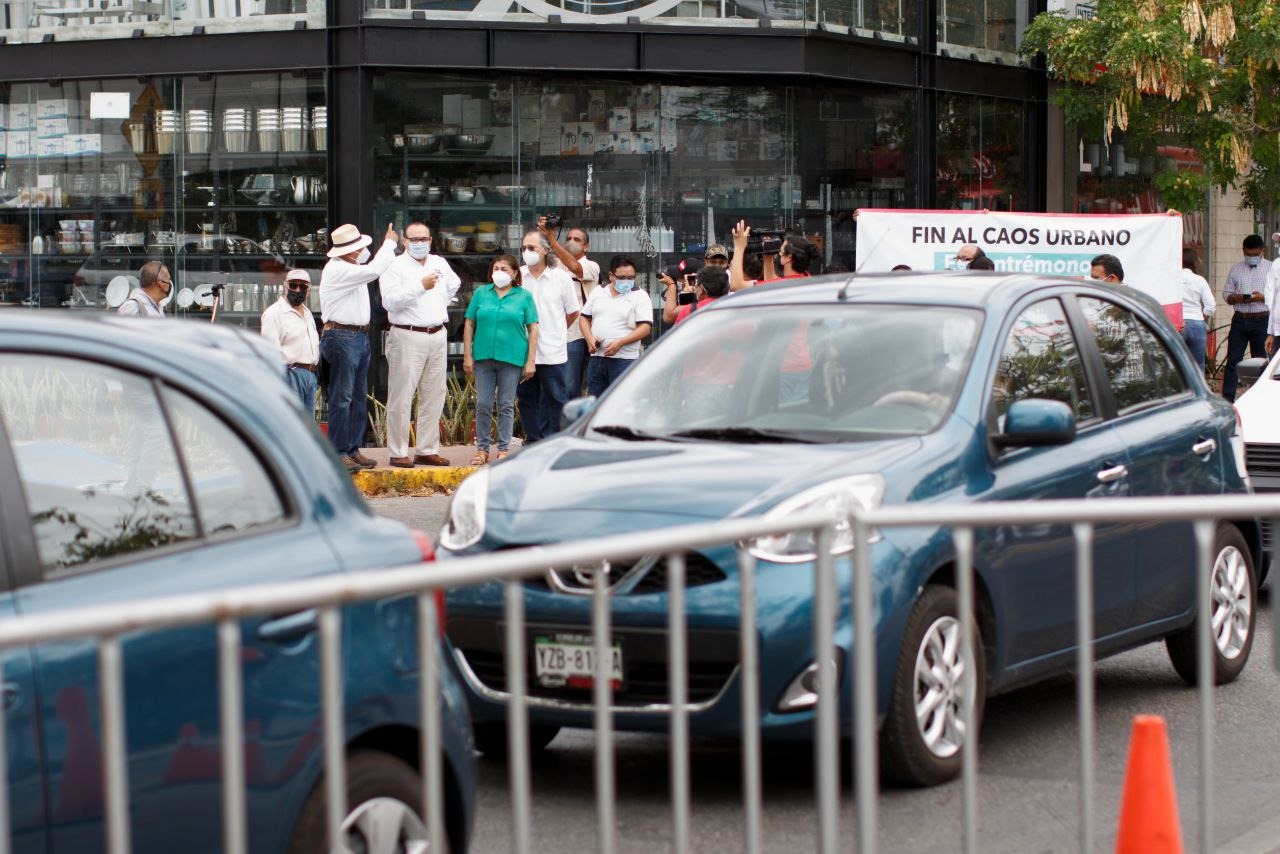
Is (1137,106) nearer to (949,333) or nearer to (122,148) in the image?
(122,148)

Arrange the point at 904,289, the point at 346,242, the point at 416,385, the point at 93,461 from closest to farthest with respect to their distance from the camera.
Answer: the point at 93,461, the point at 904,289, the point at 346,242, the point at 416,385

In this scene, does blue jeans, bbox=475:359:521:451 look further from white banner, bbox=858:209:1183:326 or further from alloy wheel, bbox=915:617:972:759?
alloy wheel, bbox=915:617:972:759

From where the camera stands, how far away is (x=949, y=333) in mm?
7031

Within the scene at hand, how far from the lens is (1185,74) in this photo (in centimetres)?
2142

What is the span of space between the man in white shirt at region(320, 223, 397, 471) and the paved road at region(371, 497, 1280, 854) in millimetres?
10902

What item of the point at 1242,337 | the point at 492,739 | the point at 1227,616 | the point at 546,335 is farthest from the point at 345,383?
the point at 1242,337

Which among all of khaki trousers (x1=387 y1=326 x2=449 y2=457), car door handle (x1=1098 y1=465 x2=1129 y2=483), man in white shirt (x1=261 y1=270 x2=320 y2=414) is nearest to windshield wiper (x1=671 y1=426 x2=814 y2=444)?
car door handle (x1=1098 y1=465 x2=1129 y2=483)

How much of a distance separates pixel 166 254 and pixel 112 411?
17.0 metres

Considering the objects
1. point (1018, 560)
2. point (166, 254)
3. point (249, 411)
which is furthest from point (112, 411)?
point (166, 254)

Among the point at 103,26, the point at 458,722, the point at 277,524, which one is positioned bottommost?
the point at 458,722

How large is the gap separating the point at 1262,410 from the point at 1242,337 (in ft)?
36.4

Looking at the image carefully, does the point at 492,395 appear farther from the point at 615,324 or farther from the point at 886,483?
the point at 886,483

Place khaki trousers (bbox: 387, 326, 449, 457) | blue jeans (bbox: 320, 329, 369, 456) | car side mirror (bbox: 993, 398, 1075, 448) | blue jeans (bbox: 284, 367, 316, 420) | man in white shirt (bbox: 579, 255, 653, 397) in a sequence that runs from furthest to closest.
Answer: man in white shirt (bbox: 579, 255, 653, 397) → khaki trousers (bbox: 387, 326, 449, 457) → blue jeans (bbox: 320, 329, 369, 456) → blue jeans (bbox: 284, 367, 316, 420) → car side mirror (bbox: 993, 398, 1075, 448)

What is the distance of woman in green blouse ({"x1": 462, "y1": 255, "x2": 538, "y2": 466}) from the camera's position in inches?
623
